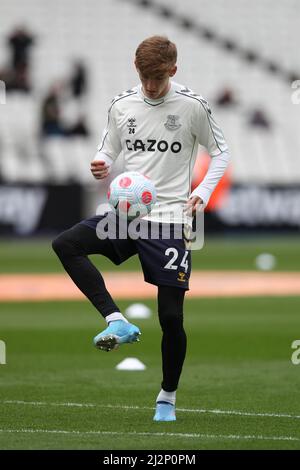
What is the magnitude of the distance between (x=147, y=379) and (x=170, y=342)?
8.78 ft

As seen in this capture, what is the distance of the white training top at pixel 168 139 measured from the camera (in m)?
8.03

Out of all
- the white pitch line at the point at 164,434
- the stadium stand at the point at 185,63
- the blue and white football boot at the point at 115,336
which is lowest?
the white pitch line at the point at 164,434

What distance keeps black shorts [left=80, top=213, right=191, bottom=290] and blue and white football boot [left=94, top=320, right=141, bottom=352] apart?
394 millimetres

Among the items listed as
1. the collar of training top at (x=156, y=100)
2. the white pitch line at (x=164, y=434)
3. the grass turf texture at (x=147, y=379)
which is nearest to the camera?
the white pitch line at (x=164, y=434)

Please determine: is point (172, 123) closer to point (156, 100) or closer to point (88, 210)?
point (156, 100)

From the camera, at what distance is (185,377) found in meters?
10.7

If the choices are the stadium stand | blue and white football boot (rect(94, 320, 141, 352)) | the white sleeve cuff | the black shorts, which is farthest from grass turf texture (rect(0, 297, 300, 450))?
the stadium stand

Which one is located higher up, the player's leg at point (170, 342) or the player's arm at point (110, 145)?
the player's arm at point (110, 145)

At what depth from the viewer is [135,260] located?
26.9 meters

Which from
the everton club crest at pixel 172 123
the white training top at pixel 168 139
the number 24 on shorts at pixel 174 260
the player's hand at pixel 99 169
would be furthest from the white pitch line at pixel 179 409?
the everton club crest at pixel 172 123

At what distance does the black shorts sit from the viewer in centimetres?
788

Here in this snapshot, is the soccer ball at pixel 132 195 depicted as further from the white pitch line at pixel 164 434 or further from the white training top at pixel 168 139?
the white pitch line at pixel 164 434

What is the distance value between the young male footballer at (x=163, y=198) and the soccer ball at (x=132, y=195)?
0.44 feet

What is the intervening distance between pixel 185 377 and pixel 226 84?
2541 centimetres
